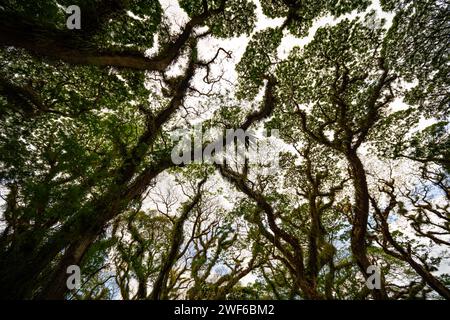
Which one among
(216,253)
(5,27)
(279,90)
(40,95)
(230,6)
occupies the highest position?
(230,6)

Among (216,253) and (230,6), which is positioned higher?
(230,6)

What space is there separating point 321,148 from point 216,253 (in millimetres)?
9967

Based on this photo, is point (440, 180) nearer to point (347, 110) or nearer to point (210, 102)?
point (347, 110)

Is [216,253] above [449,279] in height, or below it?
above

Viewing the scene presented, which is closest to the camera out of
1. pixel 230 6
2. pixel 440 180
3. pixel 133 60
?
pixel 133 60

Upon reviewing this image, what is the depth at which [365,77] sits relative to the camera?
8562mm

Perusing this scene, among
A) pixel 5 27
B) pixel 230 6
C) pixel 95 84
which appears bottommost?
pixel 5 27

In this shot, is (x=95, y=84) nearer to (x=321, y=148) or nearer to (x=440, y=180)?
(x=321, y=148)

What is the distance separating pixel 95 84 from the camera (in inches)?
292

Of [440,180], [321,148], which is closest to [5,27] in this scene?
[321,148]

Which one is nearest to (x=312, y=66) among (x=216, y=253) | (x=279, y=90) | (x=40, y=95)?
(x=279, y=90)

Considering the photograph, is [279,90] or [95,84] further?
[279,90]

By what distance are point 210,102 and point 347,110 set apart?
21.7ft

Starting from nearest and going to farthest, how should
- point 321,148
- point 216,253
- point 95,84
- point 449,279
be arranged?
point 95,84 < point 321,148 < point 449,279 < point 216,253
